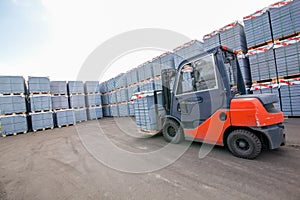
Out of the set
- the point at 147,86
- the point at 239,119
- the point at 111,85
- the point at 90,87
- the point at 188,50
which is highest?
the point at 188,50

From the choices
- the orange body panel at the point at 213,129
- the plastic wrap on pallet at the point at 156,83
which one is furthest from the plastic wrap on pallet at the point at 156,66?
the orange body panel at the point at 213,129

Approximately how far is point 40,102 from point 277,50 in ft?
44.4

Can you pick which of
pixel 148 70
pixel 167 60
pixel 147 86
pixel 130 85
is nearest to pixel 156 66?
pixel 148 70

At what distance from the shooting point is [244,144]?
284cm

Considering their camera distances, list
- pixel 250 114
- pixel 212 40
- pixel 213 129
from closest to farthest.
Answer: pixel 250 114
pixel 213 129
pixel 212 40

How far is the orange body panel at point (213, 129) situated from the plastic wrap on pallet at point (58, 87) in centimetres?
1182

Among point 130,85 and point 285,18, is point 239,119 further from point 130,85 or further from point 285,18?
point 130,85

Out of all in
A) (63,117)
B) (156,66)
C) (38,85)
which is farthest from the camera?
(63,117)

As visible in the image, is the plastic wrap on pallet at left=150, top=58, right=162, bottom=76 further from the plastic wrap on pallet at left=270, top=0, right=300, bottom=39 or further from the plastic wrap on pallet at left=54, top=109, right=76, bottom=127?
the plastic wrap on pallet at left=54, top=109, right=76, bottom=127

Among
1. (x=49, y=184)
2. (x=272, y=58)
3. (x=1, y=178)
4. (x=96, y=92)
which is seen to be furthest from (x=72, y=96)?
(x=272, y=58)

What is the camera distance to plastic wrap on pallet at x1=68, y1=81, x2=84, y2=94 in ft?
40.4

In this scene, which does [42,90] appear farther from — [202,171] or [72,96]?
[202,171]

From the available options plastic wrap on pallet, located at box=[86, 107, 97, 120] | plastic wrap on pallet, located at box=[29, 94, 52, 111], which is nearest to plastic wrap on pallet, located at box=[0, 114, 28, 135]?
plastic wrap on pallet, located at box=[29, 94, 52, 111]

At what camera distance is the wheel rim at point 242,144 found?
9.30ft
